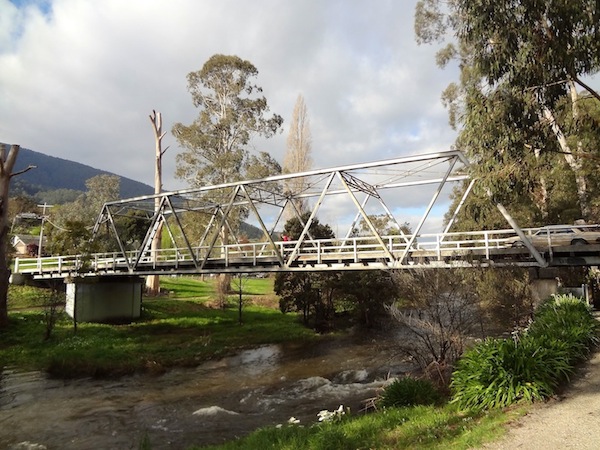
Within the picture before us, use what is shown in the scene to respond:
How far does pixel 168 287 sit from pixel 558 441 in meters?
41.2

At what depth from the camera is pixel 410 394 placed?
10.4 meters

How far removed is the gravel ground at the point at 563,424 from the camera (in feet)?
20.9

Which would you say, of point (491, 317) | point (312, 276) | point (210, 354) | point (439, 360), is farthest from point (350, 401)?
point (312, 276)

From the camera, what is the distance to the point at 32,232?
6650cm

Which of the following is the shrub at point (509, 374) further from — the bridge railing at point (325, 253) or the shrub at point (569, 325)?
the bridge railing at point (325, 253)

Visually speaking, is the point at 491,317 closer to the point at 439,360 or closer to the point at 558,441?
the point at 439,360

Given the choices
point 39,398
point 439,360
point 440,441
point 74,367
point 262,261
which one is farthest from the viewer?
point 262,261

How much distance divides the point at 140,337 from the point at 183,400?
1023 centimetres

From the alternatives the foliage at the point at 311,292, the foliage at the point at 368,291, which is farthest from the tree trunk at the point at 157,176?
the foliage at the point at 368,291

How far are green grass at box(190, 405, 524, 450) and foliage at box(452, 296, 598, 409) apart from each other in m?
0.51

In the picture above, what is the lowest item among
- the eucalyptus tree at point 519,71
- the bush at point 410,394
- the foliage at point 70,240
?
the bush at point 410,394

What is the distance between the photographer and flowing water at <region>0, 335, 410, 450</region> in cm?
1141

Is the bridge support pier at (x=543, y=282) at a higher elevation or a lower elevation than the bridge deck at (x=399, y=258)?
lower

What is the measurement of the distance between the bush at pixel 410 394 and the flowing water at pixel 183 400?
73.3 inches
